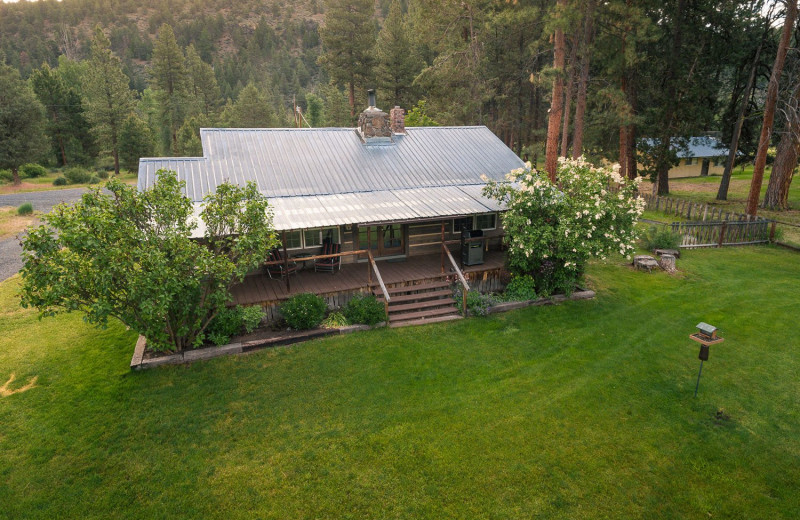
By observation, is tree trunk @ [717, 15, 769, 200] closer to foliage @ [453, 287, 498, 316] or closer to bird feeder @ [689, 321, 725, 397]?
foliage @ [453, 287, 498, 316]

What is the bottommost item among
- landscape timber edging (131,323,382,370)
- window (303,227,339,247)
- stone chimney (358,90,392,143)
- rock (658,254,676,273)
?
landscape timber edging (131,323,382,370)

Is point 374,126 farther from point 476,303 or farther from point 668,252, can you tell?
point 668,252

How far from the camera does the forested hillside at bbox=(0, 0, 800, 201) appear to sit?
21.6 meters

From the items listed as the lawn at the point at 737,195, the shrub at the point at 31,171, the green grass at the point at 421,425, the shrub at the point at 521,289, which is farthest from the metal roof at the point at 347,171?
the shrub at the point at 31,171

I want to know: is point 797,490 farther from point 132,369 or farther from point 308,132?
point 308,132

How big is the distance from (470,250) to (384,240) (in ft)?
10.2

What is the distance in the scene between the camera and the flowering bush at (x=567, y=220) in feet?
40.1

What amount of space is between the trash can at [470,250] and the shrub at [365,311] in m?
3.74

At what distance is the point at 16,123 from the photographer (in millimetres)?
37000

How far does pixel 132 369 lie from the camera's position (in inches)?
387

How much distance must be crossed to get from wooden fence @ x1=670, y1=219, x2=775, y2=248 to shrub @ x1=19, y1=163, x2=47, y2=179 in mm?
53010

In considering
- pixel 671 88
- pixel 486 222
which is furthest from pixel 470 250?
pixel 671 88

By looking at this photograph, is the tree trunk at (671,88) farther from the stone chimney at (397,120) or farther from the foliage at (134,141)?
the foliage at (134,141)

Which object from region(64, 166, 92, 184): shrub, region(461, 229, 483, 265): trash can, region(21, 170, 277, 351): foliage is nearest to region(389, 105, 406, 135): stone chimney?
region(461, 229, 483, 265): trash can
